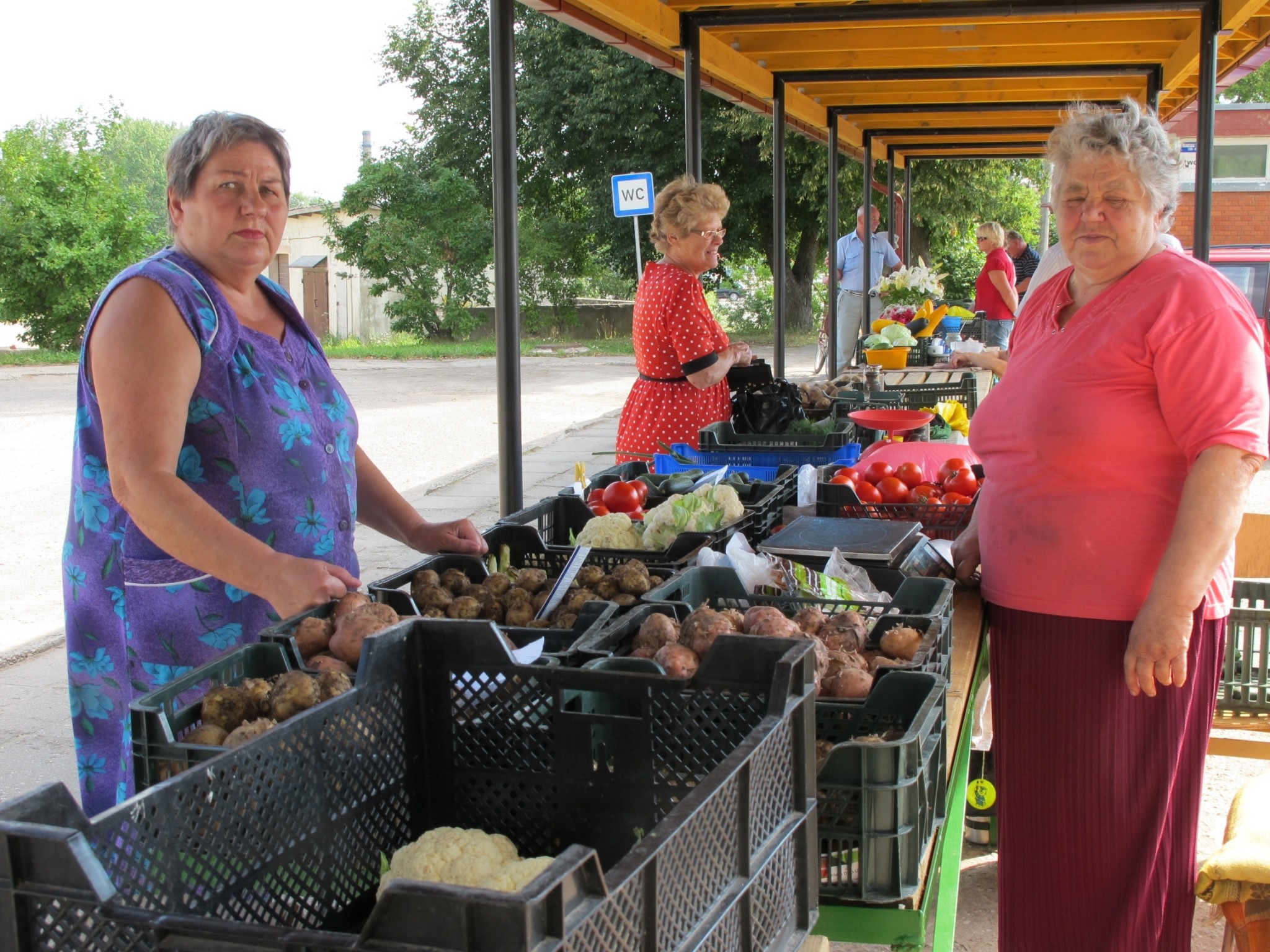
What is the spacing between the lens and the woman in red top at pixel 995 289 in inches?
491

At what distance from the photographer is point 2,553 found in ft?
26.7

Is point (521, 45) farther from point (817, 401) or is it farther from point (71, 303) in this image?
point (817, 401)

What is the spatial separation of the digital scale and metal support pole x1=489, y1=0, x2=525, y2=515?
5.27 ft

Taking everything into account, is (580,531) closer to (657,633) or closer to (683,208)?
(657,633)

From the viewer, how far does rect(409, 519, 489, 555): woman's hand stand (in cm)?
270

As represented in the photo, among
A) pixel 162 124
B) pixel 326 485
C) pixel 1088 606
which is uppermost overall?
pixel 162 124

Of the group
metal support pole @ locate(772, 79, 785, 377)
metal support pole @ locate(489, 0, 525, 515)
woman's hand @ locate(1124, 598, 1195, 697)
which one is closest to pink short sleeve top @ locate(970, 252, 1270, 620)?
woman's hand @ locate(1124, 598, 1195, 697)

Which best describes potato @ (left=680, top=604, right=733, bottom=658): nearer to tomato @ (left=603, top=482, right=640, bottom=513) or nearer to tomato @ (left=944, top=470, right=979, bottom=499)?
tomato @ (left=603, top=482, right=640, bottom=513)

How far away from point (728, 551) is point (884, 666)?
72 centimetres

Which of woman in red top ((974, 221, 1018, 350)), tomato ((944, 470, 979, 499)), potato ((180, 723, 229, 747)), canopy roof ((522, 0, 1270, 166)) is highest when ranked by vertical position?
canopy roof ((522, 0, 1270, 166))

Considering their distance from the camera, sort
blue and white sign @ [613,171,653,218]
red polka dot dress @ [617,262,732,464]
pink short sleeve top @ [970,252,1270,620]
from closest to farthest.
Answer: pink short sleeve top @ [970,252,1270,620] → red polka dot dress @ [617,262,732,464] → blue and white sign @ [613,171,653,218]

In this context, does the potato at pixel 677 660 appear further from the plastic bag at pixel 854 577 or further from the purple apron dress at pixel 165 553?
the purple apron dress at pixel 165 553

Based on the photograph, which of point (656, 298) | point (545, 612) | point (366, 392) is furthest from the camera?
point (366, 392)

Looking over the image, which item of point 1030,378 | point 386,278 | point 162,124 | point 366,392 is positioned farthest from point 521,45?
point 162,124
